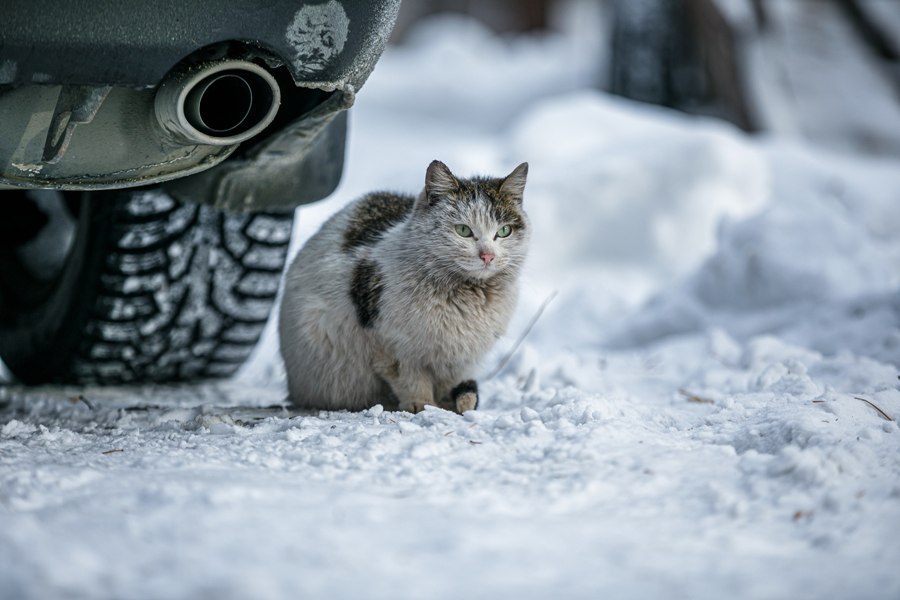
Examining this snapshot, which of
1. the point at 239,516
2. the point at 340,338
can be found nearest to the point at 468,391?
the point at 340,338

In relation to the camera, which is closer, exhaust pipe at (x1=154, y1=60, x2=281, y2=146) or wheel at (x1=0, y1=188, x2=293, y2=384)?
exhaust pipe at (x1=154, y1=60, x2=281, y2=146)

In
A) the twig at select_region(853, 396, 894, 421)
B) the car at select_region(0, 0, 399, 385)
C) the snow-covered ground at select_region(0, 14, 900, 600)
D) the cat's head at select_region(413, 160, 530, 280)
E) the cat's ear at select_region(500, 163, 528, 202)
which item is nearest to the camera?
the snow-covered ground at select_region(0, 14, 900, 600)

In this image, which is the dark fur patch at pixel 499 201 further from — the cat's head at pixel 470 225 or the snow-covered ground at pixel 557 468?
the snow-covered ground at pixel 557 468

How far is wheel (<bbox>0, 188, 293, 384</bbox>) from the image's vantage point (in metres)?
2.66

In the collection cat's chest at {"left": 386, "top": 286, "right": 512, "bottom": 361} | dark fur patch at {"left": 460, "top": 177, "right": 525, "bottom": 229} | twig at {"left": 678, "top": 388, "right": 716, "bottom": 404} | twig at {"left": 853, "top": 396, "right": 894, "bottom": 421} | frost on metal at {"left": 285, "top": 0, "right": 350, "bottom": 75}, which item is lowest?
twig at {"left": 678, "top": 388, "right": 716, "bottom": 404}

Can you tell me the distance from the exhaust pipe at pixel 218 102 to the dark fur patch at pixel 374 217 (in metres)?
0.61

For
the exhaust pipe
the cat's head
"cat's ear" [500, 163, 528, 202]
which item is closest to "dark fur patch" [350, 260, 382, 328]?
the cat's head

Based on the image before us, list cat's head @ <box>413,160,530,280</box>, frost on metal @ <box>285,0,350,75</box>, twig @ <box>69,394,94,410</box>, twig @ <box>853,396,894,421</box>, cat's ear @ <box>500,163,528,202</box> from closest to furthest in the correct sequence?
frost on metal @ <box>285,0,350,75</box> → twig @ <box>853,396,894,421</box> → cat's head @ <box>413,160,530,280</box> → cat's ear @ <box>500,163,528,202</box> → twig @ <box>69,394,94,410</box>

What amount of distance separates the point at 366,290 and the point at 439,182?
1.07 feet

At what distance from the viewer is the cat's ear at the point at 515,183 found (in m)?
2.47

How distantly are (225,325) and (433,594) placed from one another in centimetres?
177

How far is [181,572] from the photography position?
140 centimetres

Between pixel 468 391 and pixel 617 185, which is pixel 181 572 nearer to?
pixel 468 391

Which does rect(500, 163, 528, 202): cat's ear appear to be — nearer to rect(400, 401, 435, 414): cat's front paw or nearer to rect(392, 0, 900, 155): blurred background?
rect(400, 401, 435, 414): cat's front paw
